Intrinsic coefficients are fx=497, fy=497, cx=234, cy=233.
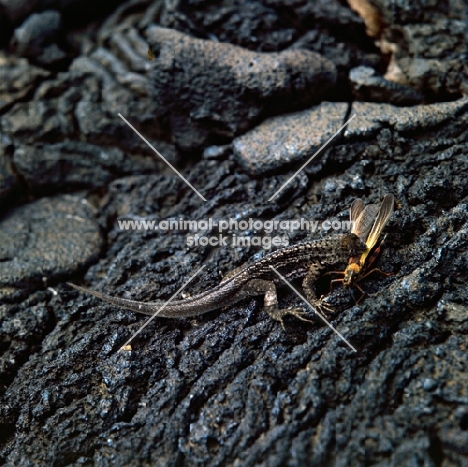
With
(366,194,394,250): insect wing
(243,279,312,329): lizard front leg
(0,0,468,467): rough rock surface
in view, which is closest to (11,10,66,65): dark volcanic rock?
(0,0,468,467): rough rock surface

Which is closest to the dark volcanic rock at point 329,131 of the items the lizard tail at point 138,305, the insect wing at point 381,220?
the insect wing at point 381,220

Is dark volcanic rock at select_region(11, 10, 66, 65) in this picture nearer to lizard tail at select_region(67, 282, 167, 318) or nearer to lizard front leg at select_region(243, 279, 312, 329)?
lizard tail at select_region(67, 282, 167, 318)

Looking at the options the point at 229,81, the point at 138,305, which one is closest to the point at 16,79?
the point at 229,81

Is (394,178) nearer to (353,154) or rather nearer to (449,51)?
(353,154)

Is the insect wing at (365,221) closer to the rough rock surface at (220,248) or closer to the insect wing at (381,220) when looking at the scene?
the insect wing at (381,220)

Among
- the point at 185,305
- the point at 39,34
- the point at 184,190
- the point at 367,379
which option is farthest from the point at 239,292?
the point at 39,34

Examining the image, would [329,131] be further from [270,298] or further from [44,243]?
[44,243]
